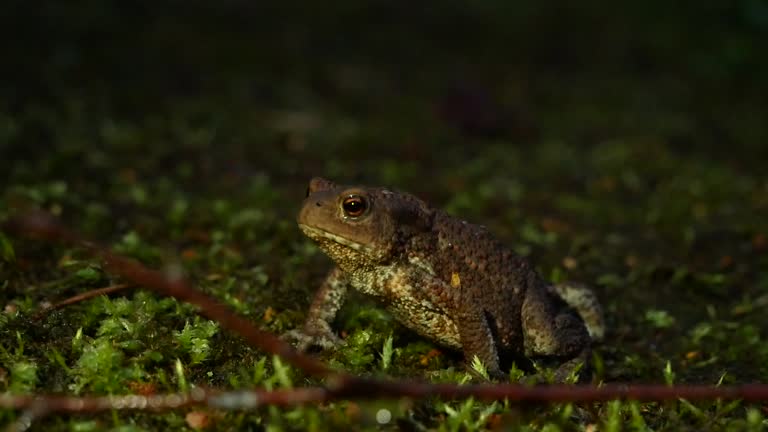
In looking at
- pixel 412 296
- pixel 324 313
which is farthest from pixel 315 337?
pixel 412 296

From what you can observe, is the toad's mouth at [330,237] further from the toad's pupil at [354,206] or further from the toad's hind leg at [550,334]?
the toad's hind leg at [550,334]

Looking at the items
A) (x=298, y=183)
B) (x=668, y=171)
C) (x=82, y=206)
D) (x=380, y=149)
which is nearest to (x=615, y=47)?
(x=668, y=171)

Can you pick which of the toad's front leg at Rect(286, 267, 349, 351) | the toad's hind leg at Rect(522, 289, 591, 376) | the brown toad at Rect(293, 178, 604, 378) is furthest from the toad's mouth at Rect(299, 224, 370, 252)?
the toad's hind leg at Rect(522, 289, 591, 376)

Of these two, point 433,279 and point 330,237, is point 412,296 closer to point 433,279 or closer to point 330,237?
point 433,279

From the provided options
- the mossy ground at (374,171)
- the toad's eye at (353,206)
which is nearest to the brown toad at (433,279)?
the toad's eye at (353,206)

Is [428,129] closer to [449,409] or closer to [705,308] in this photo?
[705,308]

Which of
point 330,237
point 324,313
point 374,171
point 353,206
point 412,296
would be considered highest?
point 353,206

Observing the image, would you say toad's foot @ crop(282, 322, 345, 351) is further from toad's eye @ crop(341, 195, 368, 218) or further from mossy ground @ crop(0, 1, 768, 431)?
toad's eye @ crop(341, 195, 368, 218)

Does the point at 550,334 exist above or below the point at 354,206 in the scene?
below

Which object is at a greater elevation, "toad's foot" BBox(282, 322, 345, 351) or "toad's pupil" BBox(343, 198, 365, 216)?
"toad's pupil" BBox(343, 198, 365, 216)
